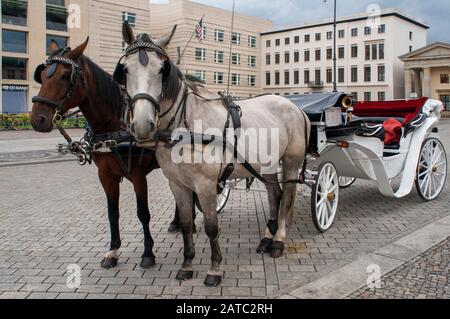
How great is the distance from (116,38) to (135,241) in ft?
166

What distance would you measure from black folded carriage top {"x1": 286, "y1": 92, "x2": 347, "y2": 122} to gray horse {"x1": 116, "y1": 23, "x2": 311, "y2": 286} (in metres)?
0.44

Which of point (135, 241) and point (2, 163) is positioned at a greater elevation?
point (2, 163)

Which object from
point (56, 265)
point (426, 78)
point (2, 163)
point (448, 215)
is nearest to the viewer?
point (56, 265)

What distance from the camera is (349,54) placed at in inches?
2771

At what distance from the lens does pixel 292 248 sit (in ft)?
17.9

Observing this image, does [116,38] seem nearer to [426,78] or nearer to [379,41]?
[379,41]

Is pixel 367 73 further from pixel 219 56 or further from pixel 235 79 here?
pixel 219 56

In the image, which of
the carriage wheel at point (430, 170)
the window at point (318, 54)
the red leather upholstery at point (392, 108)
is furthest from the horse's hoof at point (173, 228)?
the window at point (318, 54)

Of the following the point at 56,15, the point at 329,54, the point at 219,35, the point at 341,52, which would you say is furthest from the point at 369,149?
the point at 329,54

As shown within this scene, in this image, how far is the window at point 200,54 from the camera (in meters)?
65.4

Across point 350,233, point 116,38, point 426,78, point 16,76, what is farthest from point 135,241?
point 426,78

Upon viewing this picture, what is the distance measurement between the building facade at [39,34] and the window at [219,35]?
63.3 ft

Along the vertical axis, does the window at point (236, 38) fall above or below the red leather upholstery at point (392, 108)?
above

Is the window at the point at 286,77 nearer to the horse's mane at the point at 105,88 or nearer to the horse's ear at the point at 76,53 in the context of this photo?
the horse's mane at the point at 105,88
